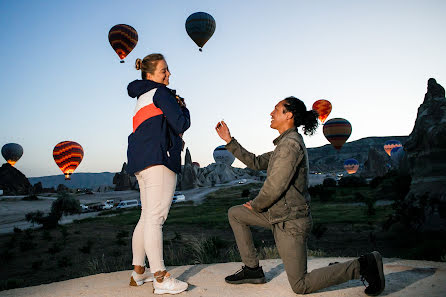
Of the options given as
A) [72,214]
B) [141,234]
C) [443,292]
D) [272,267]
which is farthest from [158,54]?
[72,214]

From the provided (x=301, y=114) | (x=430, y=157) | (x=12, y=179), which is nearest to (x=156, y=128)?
(x=301, y=114)

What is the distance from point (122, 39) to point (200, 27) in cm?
777

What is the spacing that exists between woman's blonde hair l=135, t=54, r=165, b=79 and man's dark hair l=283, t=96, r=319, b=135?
141 cm

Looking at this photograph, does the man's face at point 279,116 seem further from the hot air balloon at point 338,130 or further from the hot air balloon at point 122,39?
the hot air balloon at point 338,130

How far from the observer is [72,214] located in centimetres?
3691

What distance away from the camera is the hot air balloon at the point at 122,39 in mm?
36250

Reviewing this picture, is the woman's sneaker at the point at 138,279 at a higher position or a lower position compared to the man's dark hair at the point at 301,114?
lower

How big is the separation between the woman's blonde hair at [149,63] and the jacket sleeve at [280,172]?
1.56m

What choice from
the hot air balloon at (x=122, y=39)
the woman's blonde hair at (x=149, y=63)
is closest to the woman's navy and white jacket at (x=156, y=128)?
the woman's blonde hair at (x=149, y=63)

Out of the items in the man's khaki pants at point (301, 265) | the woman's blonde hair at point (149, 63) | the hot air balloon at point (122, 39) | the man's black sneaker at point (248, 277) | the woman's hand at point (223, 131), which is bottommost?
the man's black sneaker at point (248, 277)

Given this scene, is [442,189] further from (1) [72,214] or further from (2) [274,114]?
(1) [72,214]

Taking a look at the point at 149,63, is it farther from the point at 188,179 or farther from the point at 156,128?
the point at 188,179

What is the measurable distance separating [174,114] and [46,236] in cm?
1589

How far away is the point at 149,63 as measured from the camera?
3.88m
